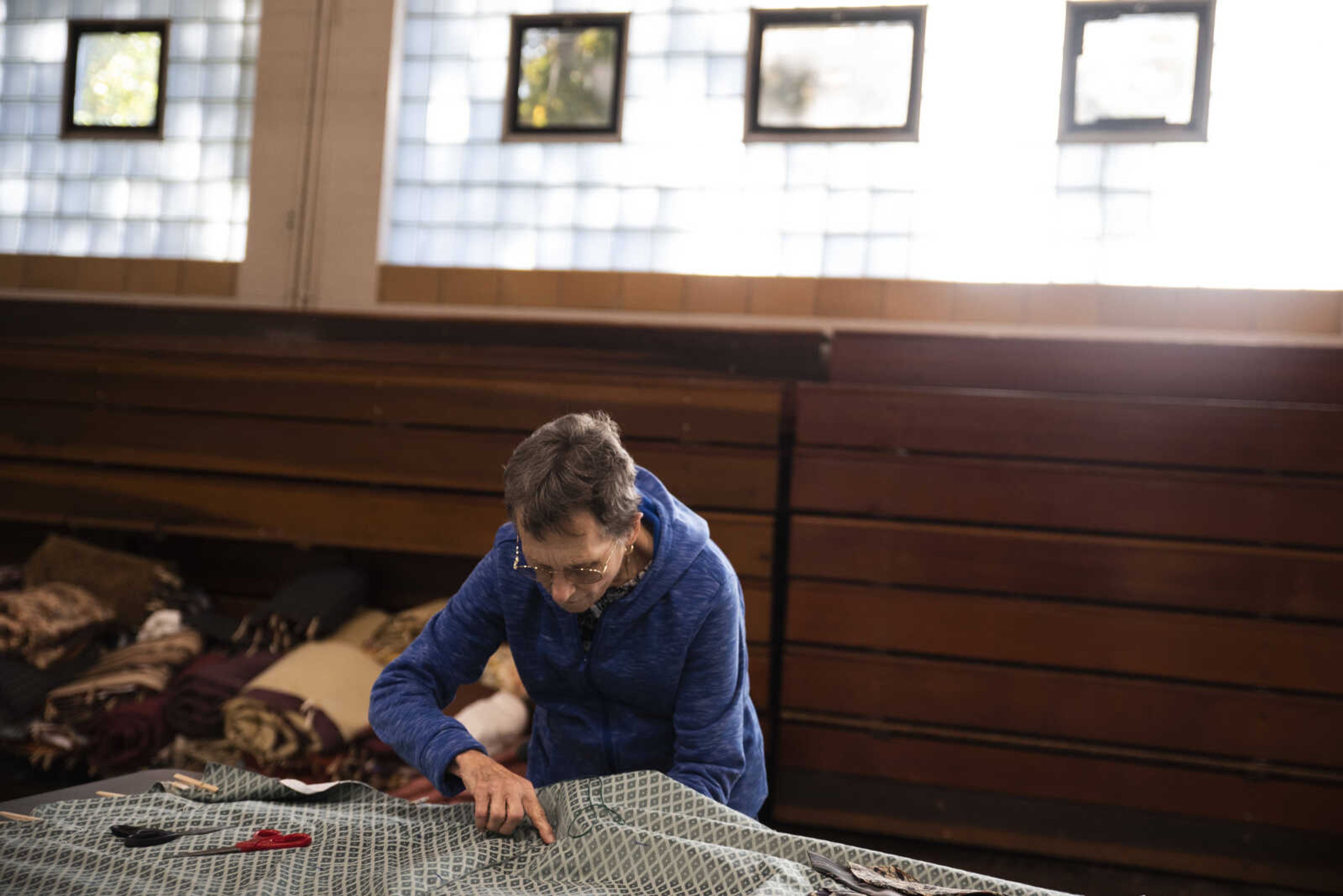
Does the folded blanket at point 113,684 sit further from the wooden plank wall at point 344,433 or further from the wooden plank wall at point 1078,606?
the wooden plank wall at point 1078,606

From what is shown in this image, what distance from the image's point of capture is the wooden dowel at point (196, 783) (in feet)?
5.61

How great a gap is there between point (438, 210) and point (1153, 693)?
3505mm

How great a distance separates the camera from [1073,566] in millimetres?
3541

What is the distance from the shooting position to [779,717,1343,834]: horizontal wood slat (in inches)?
134

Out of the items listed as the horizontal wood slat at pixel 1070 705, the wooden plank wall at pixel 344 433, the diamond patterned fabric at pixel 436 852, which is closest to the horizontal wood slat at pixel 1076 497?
the wooden plank wall at pixel 344 433

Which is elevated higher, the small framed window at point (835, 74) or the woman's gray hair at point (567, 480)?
the small framed window at point (835, 74)

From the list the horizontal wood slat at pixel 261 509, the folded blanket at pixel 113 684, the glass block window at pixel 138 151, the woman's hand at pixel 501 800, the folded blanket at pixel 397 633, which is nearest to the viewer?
the woman's hand at pixel 501 800

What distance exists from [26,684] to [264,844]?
2900 mm

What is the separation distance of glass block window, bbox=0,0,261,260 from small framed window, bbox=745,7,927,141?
7.82ft

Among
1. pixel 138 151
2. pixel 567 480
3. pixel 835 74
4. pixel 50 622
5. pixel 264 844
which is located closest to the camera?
pixel 264 844

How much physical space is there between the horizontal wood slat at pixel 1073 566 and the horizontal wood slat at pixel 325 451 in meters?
A: 0.34

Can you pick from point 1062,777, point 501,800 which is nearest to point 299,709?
point 501,800

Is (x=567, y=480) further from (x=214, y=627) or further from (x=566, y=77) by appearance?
(x=566, y=77)

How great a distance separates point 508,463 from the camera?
5.48 feet
